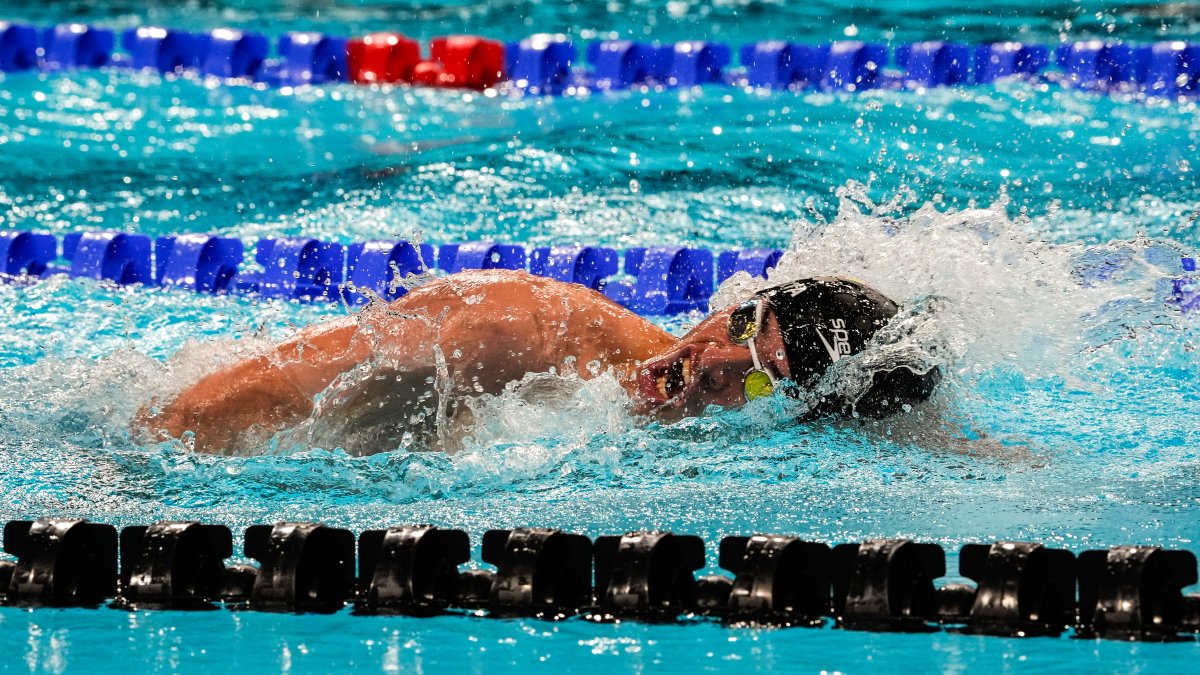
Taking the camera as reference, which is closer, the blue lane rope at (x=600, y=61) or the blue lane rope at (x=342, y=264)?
the blue lane rope at (x=342, y=264)

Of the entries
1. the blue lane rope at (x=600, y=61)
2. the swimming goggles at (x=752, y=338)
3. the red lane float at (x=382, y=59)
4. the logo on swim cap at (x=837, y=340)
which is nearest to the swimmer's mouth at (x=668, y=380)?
the swimming goggles at (x=752, y=338)

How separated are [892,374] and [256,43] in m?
5.49

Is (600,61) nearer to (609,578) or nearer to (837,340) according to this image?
(837,340)

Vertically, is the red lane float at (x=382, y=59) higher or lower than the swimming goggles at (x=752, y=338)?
higher

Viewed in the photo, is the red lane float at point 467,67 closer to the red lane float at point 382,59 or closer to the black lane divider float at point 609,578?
the red lane float at point 382,59

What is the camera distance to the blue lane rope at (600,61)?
666 cm

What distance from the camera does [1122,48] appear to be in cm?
668

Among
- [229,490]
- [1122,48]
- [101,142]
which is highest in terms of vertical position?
[1122,48]

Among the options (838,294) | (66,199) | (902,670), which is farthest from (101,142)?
(902,670)

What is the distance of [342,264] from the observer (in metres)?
4.89

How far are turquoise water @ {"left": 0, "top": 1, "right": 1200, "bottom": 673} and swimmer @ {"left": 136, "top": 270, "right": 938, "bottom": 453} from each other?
65 mm

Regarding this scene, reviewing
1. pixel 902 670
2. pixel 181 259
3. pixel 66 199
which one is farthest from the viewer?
pixel 66 199

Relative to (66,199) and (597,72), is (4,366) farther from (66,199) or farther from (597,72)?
(597,72)

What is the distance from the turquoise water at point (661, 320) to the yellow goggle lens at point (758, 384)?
0.27ft
